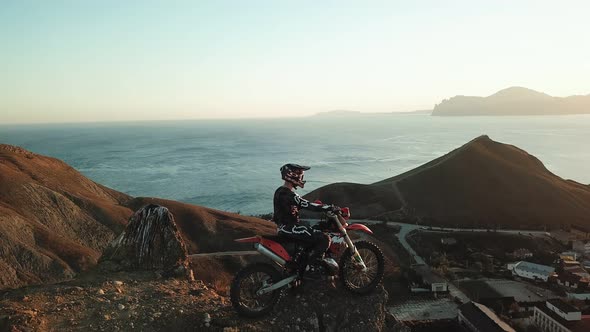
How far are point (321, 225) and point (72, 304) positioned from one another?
16.4ft

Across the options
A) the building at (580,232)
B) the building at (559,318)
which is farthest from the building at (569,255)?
the building at (559,318)

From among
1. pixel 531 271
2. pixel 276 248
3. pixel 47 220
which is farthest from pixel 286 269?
pixel 531 271

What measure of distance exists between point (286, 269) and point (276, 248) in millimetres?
524

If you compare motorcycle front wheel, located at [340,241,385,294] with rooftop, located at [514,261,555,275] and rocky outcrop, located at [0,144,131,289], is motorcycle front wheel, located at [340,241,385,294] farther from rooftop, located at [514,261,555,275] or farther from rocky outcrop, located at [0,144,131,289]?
rooftop, located at [514,261,555,275]

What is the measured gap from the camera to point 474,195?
81.7 metres

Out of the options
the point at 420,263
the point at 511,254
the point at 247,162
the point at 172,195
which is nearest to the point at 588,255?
the point at 511,254

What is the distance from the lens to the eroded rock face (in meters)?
10.1

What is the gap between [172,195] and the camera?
95.5m

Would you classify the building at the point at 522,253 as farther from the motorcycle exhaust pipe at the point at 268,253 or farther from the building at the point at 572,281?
the motorcycle exhaust pipe at the point at 268,253

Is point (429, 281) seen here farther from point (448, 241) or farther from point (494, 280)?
point (448, 241)

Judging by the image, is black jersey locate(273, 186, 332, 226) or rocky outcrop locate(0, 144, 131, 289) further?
rocky outcrop locate(0, 144, 131, 289)

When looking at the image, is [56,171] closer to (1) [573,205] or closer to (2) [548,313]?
(2) [548,313]

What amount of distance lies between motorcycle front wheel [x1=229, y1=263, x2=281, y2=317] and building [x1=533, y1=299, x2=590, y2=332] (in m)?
30.6

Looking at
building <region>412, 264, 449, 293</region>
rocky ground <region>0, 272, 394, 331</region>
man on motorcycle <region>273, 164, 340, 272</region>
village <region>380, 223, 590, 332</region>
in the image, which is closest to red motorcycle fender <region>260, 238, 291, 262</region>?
man on motorcycle <region>273, 164, 340, 272</region>
